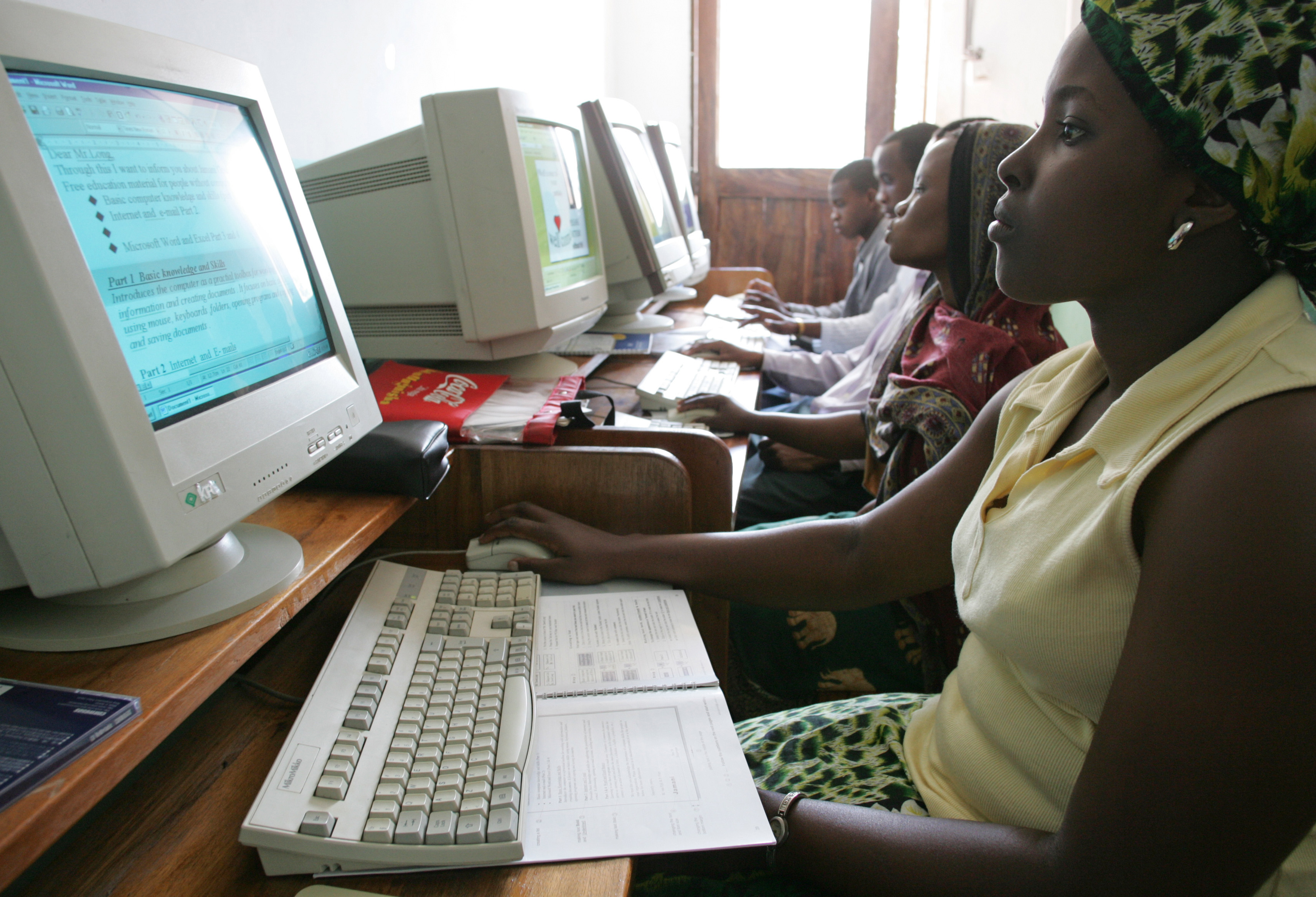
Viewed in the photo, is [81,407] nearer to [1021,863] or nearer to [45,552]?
[45,552]

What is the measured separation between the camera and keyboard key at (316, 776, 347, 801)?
556 mm

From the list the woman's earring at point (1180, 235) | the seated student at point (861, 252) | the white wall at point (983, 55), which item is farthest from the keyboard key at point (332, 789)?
the white wall at point (983, 55)

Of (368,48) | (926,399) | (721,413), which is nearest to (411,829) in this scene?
(926,399)

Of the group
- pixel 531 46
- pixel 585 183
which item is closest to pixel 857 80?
pixel 531 46

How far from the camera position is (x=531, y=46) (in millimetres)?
2768

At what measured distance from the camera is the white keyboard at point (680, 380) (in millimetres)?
1693

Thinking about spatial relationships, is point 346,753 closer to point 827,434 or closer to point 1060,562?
point 1060,562

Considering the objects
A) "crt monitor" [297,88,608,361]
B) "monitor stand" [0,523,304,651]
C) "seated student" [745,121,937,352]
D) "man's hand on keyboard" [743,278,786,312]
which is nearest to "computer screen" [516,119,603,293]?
"crt monitor" [297,88,608,361]

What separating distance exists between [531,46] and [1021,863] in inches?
110

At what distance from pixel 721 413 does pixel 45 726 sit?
1.34 metres

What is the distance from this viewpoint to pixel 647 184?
2.37 m

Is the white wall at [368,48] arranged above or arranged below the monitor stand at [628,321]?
above

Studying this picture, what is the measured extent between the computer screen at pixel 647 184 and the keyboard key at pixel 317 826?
171 cm

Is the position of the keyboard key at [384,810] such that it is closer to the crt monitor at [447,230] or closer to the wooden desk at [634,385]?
the wooden desk at [634,385]
